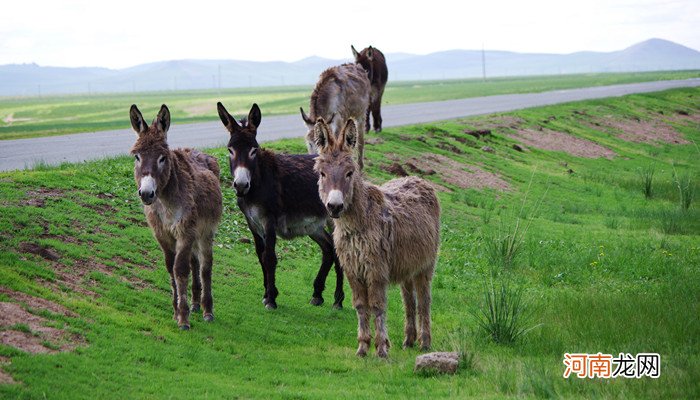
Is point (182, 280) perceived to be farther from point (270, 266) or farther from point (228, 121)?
point (228, 121)

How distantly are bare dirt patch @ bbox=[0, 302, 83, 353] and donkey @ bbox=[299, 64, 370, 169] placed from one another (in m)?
7.81

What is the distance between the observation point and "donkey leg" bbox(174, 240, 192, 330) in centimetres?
1027

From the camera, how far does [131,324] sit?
9.80 m

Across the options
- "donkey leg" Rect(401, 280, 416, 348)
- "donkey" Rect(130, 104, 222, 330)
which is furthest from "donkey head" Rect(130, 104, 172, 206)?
"donkey leg" Rect(401, 280, 416, 348)

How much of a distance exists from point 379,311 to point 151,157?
134 inches

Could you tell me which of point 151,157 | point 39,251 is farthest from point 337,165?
point 39,251

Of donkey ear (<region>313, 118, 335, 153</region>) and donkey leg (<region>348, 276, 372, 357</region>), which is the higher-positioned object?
donkey ear (<region>313, 118, 335, 153</region>)

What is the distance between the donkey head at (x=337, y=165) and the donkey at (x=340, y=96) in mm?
5979

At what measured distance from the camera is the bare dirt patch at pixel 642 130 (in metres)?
41.1

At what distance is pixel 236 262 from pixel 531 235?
809 centimetres

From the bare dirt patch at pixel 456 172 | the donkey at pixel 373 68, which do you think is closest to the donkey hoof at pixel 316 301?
the donkey at pixel 373 68

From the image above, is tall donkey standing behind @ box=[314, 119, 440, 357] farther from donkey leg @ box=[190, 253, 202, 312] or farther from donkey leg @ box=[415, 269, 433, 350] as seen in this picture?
donkey leg @ box=[190, 253, 202, 312]

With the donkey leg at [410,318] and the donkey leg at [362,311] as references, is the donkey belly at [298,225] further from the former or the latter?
the donkey leg at [362,311]

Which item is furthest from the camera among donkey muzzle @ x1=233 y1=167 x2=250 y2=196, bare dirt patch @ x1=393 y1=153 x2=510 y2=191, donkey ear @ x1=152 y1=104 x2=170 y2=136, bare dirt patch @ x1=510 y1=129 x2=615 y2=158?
bare dirt patch @ x1=510 y1=129 x2=615 y2=158
